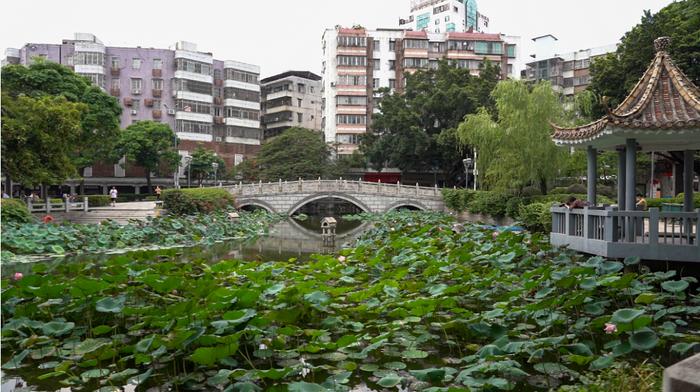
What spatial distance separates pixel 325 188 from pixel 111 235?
1986 centimetres

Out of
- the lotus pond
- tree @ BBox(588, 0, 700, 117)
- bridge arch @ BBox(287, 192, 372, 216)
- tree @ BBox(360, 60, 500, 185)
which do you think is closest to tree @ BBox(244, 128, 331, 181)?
tree @ BBox(360, 60, 500, 185)

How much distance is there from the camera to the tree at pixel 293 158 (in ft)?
135

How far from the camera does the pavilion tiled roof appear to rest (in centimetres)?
820

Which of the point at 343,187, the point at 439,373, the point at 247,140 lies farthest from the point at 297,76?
the point at 439,373

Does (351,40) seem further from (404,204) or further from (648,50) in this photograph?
(648,50)

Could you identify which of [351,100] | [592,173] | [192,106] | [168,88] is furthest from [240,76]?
[592,173]

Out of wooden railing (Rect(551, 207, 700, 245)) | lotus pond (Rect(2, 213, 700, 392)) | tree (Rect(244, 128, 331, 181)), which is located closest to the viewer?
lotus pond (Rect(2, 213, 700, 392))

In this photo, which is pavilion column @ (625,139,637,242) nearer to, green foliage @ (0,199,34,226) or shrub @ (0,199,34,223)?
green foliage @ (0,199,34,226)

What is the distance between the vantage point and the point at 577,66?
155 feet

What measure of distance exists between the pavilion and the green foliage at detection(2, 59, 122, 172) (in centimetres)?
2105

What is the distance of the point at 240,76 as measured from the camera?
4891 centimetres

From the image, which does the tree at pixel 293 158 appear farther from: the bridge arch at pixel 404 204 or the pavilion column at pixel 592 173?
the pavilion column at pixel 592 173

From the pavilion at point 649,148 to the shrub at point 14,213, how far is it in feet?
52.0

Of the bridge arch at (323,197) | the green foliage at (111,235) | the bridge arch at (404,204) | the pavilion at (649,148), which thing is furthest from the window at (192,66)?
the pavilion at (649,148)
